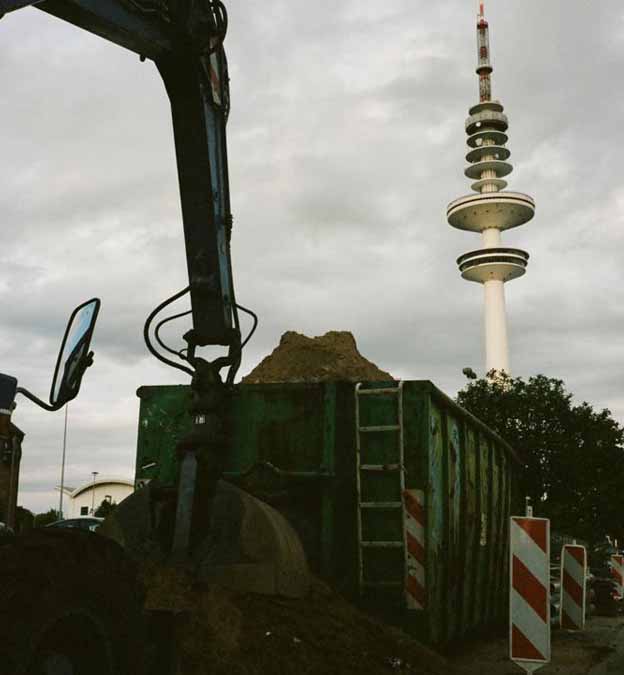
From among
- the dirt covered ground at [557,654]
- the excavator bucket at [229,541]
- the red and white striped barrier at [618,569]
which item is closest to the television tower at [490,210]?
the red and white striped barrier at [618,569]

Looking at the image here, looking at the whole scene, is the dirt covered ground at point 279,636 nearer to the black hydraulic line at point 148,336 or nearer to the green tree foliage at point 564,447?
the black hydraulic line at point 148,336

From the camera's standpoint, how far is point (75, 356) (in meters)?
3.14

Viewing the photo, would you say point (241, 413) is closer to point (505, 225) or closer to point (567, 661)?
point (567, 661)

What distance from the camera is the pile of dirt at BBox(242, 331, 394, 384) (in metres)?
17.4

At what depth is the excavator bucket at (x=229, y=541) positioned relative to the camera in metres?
5.43

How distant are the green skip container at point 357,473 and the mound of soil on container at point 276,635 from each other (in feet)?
2.41

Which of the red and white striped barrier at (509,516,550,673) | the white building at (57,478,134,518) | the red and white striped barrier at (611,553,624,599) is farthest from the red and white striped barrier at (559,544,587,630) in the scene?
the white building at (57,478,134,518)

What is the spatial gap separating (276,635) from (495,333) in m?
97.4

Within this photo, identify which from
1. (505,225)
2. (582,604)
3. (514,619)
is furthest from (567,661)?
(505,225)

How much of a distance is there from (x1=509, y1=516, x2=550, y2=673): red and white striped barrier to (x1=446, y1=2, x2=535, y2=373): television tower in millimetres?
92837

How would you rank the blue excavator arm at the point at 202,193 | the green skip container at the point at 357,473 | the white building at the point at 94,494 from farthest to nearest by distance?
the white building at the point at 94,494, the green skip container at the point at 357,473, the blue excavator arm at the point at 202,193

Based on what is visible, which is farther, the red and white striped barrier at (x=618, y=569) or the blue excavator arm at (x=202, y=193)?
the red and white striped barrier at (x=618, y=569)

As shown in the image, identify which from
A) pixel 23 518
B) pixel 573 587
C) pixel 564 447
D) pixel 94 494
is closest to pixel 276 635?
pixel 23 518

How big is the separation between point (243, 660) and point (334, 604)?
4.60 ft
